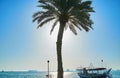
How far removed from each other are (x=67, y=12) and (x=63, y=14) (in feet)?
1.81

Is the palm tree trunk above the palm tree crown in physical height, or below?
below

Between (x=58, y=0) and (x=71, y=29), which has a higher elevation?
(x=58, y=0)

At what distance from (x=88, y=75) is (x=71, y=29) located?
54658 millimetres

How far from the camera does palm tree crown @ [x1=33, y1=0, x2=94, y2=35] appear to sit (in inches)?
1214

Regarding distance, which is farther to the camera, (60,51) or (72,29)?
(72,29)

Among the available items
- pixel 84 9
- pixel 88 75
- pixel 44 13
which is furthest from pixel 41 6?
pixel 88 75

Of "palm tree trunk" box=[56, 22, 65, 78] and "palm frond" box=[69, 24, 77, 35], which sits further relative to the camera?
"palm frond" box=[69, 24, 77, 35]

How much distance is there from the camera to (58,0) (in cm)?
3122

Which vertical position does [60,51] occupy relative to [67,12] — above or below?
below

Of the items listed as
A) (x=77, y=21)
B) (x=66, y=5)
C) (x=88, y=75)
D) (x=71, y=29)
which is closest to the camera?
(x=66, y=5)

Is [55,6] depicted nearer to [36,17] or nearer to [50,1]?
[50,1]

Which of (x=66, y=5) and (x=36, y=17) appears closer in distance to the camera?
(x=66, y=5)

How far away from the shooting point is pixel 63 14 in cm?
3155

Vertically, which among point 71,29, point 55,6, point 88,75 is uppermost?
A: point 55,6
